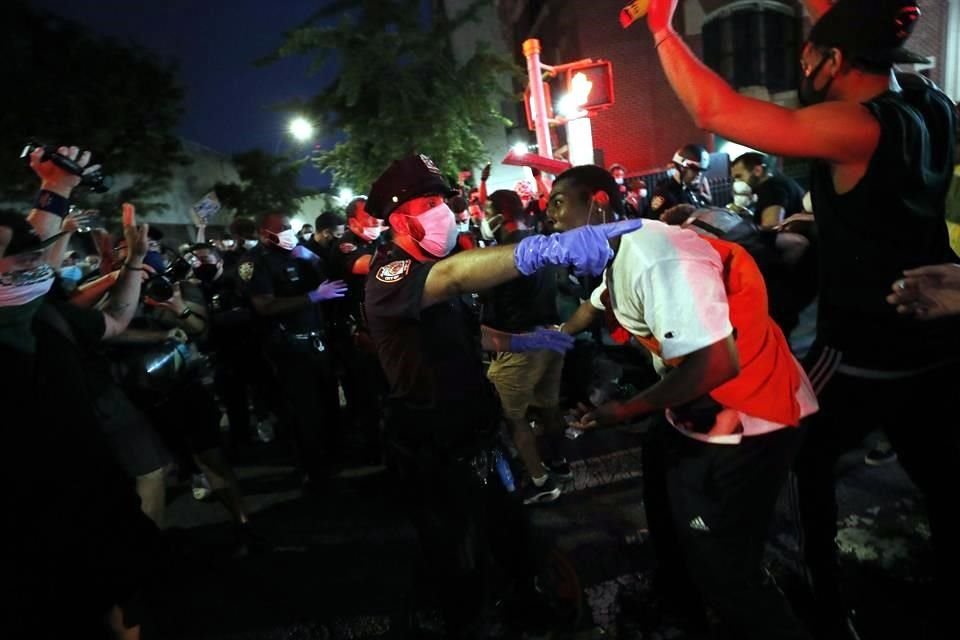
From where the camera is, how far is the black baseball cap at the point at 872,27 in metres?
1.69

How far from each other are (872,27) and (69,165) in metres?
3.39

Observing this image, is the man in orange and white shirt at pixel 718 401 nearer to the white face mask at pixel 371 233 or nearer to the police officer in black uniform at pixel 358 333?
the police officer in black uniform at pixel 358 333

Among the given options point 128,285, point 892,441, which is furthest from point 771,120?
point 128,285

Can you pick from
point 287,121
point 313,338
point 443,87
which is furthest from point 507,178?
point 313,338

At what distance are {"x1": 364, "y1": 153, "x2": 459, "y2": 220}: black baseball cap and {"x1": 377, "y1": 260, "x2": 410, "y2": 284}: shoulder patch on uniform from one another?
0.89 ft

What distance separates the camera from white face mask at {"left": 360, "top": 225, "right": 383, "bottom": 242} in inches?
217

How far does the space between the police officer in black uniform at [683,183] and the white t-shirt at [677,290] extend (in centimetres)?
505

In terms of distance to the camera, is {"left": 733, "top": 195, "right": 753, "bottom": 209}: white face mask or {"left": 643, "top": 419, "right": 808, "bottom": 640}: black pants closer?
{"left": 643, "top": 419, "right": 808, "bottom": 640}: black pants

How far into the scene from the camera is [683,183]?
6789mm

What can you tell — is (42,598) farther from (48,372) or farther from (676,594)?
(676,594)

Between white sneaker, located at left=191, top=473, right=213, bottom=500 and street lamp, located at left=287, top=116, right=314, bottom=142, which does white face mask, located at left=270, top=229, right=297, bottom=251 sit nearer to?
white sneaker, located at left=191, top=473, right=213, bottom=500

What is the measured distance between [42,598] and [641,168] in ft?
67.0

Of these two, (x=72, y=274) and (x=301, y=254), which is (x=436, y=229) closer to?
(x=301, y=254)

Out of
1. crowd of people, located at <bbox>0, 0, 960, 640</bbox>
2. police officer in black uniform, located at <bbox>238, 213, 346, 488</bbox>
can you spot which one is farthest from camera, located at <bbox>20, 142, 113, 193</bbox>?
police officer in black uniform, located at <bbox>238, 213, 346, 488</bbox>
